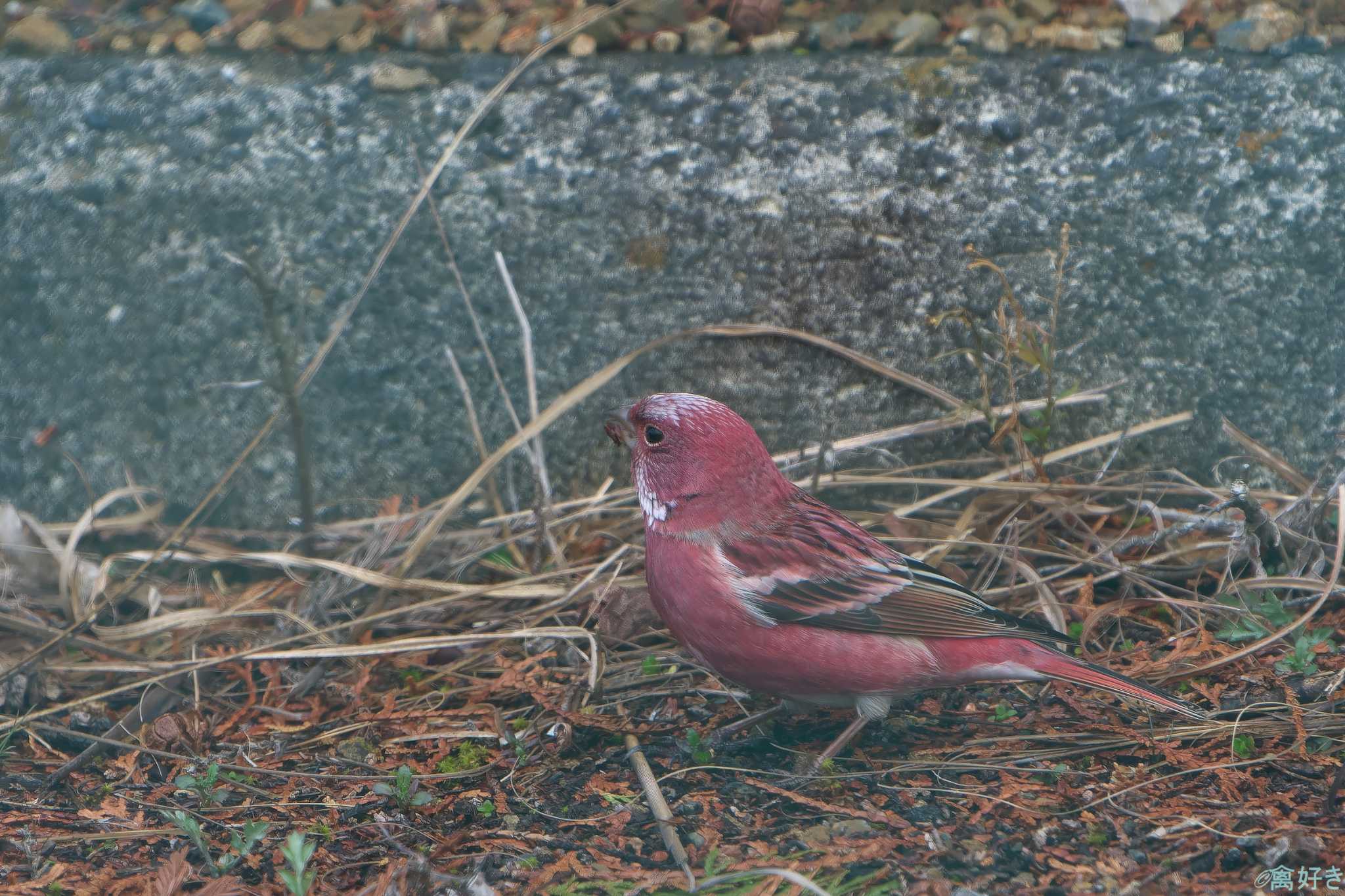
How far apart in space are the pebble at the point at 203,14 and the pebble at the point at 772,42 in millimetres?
1932

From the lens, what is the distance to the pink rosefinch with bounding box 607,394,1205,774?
320 cm

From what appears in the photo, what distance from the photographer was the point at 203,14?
4.23 metres

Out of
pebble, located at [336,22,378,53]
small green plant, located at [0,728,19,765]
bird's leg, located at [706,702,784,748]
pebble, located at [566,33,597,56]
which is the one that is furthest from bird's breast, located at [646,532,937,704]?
pebble, located at [336,22,378,53]

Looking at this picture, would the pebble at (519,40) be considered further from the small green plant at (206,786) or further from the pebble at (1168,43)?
the small green plant at (206,786)

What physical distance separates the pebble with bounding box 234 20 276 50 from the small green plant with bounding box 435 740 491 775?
2.63m

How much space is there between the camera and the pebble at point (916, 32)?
4.14 metres

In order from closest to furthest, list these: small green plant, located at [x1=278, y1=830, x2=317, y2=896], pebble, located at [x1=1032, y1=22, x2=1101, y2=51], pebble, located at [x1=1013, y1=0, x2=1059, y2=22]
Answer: small green plant, located at [x1=278, y1=830, x2=317, y2=896]
pebble, located at [x1=1032, y1=22, x2=1101, y2=51]
pebble, located at [x1=1013, y1=0, x2=1059, y2=22]

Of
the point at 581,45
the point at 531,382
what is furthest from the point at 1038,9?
the point at 531,382

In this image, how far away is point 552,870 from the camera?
2.61 meters

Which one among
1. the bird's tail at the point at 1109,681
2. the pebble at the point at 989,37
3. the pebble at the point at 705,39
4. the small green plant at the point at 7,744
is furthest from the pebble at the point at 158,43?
the bird's tail at the point at 1109,681

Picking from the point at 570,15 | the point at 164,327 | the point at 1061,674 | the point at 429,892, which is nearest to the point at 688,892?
the point at 429,892

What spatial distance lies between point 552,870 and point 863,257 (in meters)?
2.38

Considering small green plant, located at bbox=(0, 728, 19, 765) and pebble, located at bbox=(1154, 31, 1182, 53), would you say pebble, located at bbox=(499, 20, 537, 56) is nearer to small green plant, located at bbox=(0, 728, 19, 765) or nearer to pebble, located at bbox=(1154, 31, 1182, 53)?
pebble, located at bbox=(1154, 31, 1182, 53)

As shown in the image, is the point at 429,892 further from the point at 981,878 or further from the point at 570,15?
the point at 570,15
